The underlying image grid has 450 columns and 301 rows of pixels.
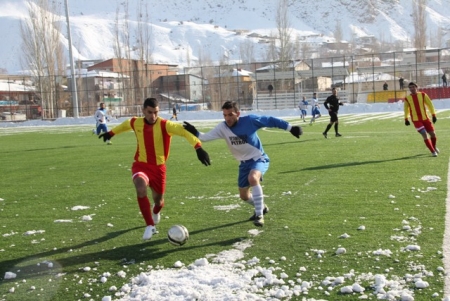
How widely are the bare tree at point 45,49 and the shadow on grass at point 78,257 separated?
195ft

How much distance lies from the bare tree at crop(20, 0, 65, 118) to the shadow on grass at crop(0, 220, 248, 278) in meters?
59.6

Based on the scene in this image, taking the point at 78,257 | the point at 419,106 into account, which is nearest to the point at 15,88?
the point at 419,106

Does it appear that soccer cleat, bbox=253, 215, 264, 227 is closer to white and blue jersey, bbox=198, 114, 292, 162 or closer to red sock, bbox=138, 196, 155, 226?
white and blue jersey, bbox=198, 114, 292, 162

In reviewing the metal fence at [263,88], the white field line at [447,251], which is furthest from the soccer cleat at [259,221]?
the metal fence at [263,88]

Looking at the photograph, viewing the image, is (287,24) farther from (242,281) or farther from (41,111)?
(242,281)

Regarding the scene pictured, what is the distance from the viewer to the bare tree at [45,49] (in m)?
61.6

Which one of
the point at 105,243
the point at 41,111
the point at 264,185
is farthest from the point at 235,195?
the point at 41,111

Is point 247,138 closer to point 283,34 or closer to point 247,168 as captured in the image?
point 247,168

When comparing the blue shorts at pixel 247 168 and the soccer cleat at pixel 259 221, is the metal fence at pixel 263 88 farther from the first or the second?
the soccer cleat at pixel 259 221

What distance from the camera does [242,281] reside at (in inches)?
198

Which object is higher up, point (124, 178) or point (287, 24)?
point (287, 24)

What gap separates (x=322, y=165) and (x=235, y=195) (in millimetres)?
3976

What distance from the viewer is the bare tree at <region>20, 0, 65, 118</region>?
61.6 metres

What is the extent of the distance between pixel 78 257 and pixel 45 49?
61.0 meters
